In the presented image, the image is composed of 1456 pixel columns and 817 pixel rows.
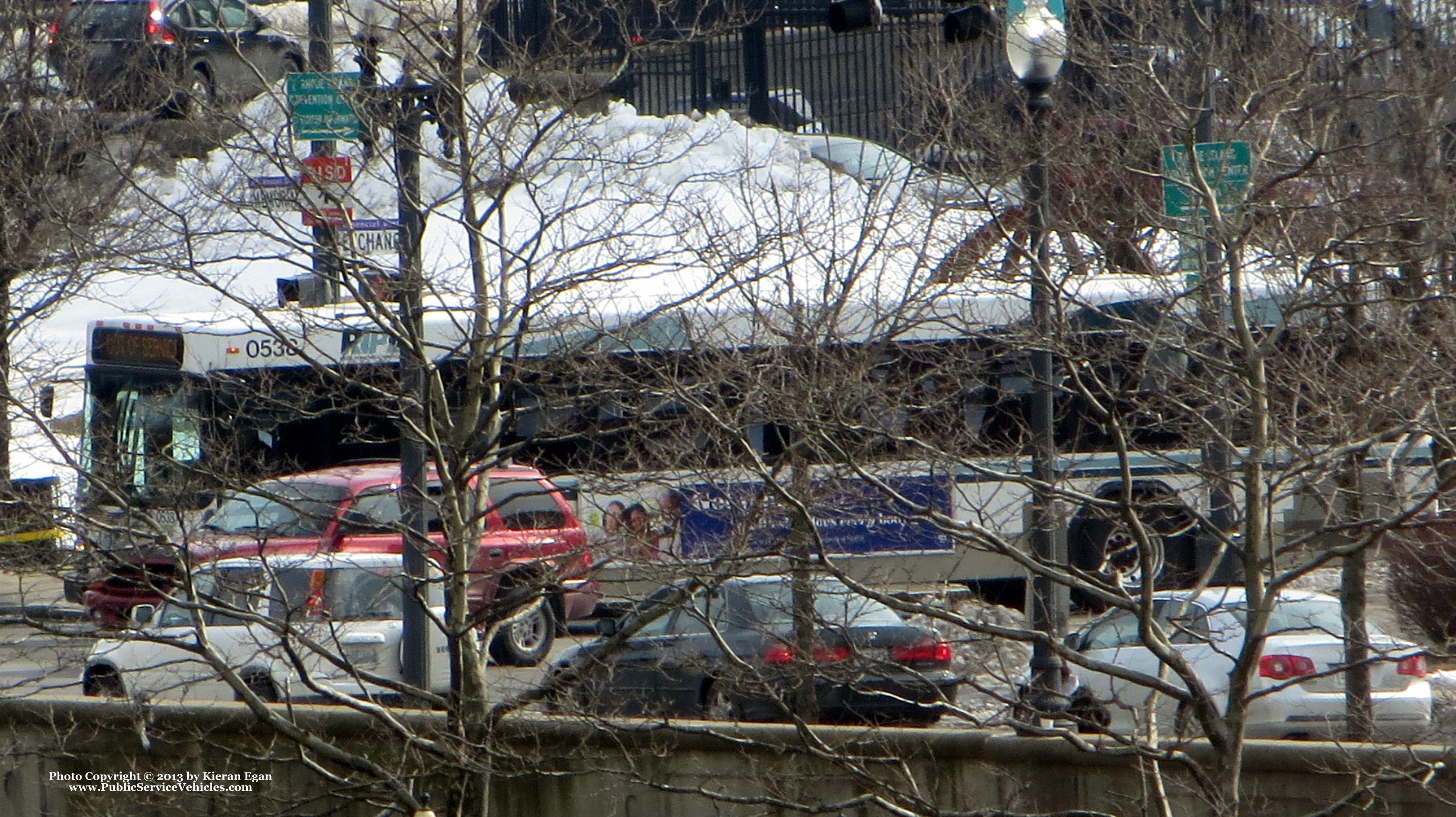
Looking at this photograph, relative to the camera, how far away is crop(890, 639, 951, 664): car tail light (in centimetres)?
795

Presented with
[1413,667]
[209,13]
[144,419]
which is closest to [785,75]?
[209,13]

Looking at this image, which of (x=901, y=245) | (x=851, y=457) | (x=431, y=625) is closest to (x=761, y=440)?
(x=431, y=625)

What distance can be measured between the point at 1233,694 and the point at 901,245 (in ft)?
9.53

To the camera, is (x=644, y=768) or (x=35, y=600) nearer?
(x=644, y=768)

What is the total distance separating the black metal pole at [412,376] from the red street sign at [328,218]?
12.2 inches

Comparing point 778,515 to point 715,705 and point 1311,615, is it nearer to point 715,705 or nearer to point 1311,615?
point 715,705

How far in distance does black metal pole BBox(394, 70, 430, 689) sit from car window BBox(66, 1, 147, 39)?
10884 mm

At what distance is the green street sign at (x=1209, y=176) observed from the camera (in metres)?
6.93

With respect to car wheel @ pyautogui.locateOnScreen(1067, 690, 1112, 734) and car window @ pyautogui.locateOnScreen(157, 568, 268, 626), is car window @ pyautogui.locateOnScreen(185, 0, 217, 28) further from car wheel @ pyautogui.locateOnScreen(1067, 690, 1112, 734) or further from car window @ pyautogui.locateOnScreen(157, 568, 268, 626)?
car wheel @ pyautogui.locateOnScreen(1067, 690, 1112, 734)

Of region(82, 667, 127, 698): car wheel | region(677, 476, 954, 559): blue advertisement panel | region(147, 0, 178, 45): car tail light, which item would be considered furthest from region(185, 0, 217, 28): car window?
region(677, 476, 954, 559): blue advertisement panel

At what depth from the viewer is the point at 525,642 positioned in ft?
47.5

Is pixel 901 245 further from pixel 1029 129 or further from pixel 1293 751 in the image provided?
pixel 1293 751

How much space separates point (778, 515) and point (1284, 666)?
462cm

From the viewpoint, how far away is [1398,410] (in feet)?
20.3
